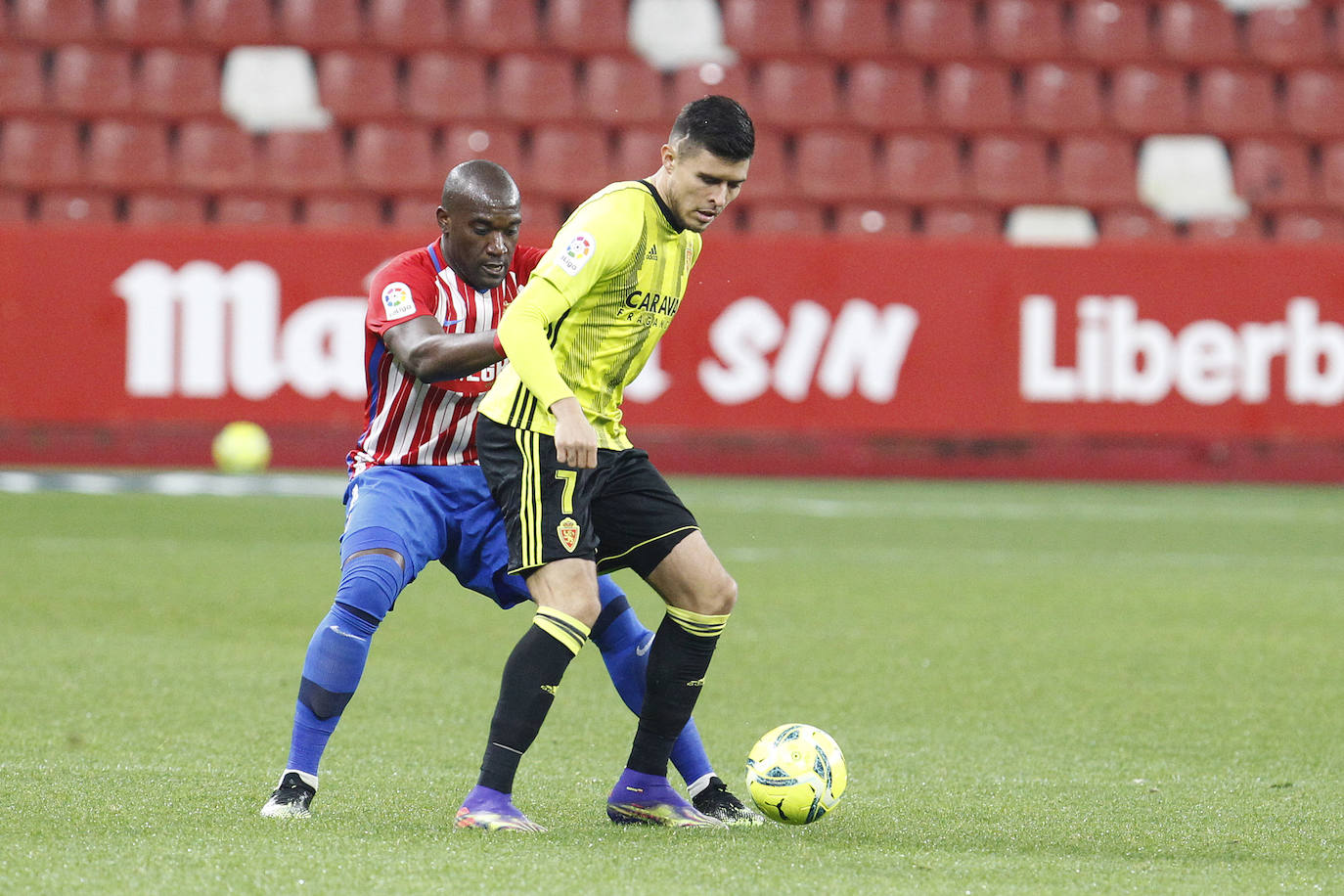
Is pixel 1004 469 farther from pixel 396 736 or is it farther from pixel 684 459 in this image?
pixel 396 736

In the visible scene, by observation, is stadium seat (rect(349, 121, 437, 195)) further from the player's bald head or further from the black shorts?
the black shorts

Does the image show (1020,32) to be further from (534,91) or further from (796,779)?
(796,779)

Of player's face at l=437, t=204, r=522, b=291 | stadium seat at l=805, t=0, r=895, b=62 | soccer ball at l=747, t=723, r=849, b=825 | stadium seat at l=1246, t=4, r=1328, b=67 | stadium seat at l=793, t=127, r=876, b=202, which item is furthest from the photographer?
stadium seat at l=1246, t=4, r=1328, b=67

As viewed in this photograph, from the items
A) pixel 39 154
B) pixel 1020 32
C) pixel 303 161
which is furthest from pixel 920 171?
pixel 39 154

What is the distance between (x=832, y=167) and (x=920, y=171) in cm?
68

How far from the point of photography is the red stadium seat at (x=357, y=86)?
13.3m

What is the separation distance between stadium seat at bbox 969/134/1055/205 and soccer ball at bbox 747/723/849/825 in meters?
9.98

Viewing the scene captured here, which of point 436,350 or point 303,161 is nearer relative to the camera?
point 436,350

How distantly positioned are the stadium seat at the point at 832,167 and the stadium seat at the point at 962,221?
541 millimetres

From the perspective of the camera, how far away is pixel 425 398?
400cm

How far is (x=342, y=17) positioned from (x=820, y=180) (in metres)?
4.02

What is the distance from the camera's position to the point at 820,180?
13.1 metres

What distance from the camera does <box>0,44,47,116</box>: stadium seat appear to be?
13078mm

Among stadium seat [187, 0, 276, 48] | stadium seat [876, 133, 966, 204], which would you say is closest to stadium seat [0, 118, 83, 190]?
stadium seat [187, 0, 276, 48]
